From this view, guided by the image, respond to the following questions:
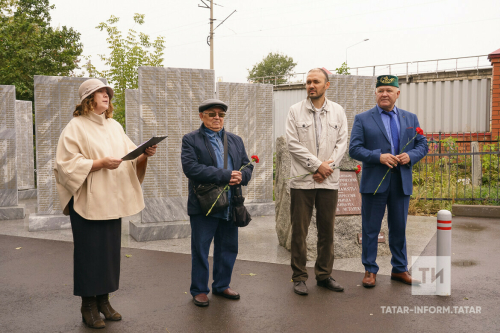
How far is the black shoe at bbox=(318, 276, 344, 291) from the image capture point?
Answer: 438cm

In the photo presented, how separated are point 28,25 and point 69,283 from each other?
15.7m

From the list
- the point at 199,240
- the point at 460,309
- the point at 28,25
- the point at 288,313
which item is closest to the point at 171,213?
the point at 199,240

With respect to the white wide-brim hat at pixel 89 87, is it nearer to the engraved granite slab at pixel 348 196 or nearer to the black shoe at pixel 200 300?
the black shoe at pixel 200 300

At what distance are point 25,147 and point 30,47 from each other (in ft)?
20.7

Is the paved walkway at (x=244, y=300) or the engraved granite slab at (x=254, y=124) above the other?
the engraved granite slab at (x=254, y=124)

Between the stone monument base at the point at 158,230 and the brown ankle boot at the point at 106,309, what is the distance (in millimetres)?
3011

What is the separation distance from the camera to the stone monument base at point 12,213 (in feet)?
28.3

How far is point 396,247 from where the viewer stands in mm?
4605

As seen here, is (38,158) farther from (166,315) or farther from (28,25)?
(28,25)

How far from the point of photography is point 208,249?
13.5 ft

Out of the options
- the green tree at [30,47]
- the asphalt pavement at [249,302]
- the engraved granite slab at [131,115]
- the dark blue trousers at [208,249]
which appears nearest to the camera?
the asphalt pavement at [249,302]

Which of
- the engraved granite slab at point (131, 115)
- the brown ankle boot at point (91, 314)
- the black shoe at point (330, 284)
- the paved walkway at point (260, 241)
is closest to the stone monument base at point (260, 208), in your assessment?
the paved walkway at point (260, 241)

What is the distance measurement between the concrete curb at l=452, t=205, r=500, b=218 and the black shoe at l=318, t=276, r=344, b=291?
5.51 m

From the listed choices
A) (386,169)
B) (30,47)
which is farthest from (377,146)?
(30,47)
